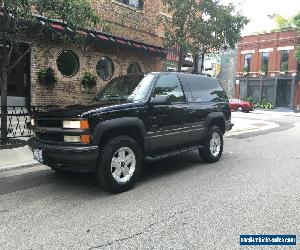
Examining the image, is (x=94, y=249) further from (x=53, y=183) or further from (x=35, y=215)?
(x=53, y=183)

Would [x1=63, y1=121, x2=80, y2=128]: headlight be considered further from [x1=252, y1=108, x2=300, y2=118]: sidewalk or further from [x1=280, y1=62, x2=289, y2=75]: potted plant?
[x1=280, y1=62, x2=289, y2=75]: potted plant

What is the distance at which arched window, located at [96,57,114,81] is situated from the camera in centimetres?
1491

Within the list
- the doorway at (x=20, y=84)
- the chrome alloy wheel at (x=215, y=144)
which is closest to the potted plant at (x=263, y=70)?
the doorway at (x=20, y=84)

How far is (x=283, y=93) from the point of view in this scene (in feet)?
137

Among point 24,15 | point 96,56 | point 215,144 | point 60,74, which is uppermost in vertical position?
point 24,15

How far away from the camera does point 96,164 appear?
5.58 meters

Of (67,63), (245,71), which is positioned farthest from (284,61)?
(67,63)

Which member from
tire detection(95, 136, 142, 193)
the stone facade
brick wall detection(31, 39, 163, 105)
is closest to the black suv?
tire detection(95, 136, 142, 193)

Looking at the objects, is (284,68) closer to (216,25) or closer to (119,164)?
(216,25)

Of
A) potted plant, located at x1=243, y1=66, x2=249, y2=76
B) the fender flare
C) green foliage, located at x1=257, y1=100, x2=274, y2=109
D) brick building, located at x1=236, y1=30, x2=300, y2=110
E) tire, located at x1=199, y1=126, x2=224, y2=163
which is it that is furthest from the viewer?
potted plant, located at x1=243, y1=66, x2=249, y2=76

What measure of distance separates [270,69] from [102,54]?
32113mm

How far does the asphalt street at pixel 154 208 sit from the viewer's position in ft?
13.4

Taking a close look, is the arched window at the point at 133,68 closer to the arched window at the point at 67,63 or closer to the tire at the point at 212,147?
the arched window at the point at 67,63

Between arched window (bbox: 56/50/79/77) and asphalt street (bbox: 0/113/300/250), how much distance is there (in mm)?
6609
